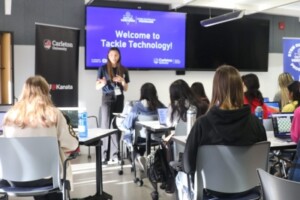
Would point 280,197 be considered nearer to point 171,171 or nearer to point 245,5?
point 171,171

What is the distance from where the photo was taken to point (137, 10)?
6602 millimetres

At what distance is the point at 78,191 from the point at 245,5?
489 centimetres

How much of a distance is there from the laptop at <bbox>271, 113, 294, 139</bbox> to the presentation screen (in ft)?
12.5

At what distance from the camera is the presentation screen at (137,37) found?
20.7 ft

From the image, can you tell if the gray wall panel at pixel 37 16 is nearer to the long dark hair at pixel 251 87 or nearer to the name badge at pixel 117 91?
the name badge at pixel 117 91

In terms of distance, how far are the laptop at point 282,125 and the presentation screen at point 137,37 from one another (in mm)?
3823

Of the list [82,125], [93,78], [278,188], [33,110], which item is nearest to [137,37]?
[93,78]

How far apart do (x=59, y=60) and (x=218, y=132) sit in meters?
3.92

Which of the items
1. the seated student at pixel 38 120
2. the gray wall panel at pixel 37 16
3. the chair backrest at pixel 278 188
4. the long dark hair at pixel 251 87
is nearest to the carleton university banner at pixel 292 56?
the gray wall panel at pixel 37 16

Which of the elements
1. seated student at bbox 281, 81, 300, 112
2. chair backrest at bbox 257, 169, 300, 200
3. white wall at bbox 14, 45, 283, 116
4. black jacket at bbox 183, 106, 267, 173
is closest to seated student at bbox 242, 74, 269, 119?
seated student at bbox 281, 81, 300, 112

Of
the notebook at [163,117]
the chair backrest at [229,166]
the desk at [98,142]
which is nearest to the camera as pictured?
the chair backrest at [229,166]

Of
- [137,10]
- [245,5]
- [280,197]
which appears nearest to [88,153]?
[137,10]

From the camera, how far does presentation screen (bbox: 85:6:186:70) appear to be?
6.31m

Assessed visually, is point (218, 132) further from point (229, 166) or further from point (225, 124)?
point (229, 166)
